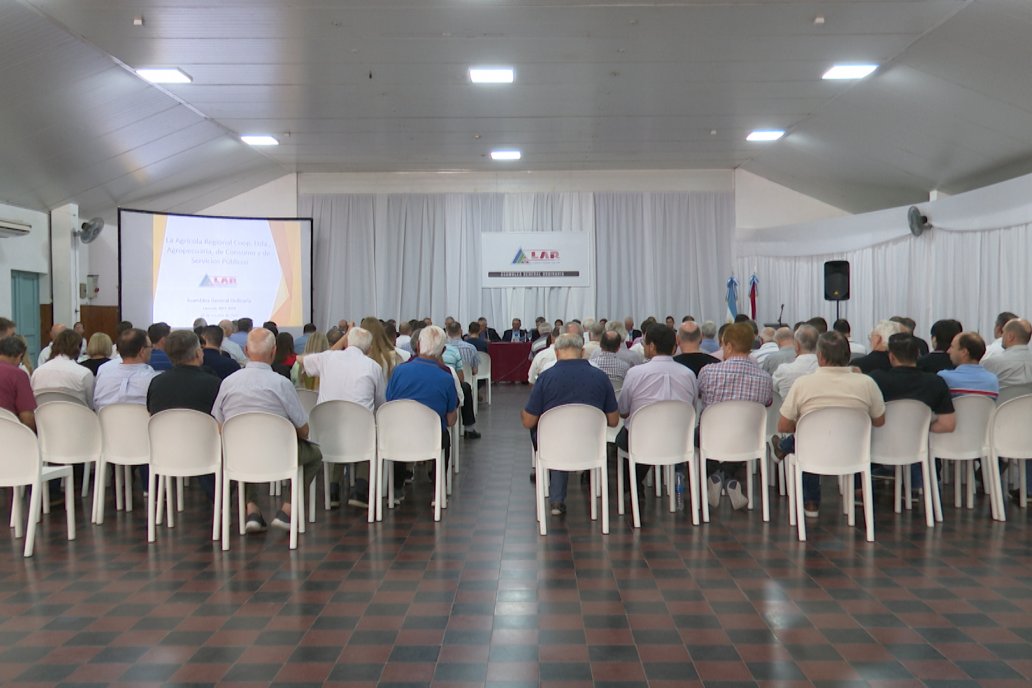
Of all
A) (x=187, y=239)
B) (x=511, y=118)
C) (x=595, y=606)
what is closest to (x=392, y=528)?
(x=595, y=606)

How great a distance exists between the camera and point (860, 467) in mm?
5047

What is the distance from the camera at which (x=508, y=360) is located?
15.9 m

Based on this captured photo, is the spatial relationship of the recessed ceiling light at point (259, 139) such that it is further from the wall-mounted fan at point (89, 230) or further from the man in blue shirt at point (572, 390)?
the man in blue shirt at point (572, 390)

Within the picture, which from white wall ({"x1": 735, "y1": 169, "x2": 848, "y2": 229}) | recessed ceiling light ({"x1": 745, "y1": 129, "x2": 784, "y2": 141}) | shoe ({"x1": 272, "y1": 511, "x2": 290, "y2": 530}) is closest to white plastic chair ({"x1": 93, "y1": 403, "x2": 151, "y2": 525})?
shoe ({"x1": 272, "y1": 511, "x2": 290, "y2": 530})

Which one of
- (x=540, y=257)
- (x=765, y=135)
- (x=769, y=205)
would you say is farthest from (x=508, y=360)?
(x=769, y=205)

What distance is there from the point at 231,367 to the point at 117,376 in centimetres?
96

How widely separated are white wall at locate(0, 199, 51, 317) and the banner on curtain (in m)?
8.25

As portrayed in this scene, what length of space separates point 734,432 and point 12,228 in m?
11.7

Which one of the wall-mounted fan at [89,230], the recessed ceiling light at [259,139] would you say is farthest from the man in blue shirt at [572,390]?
the wall-mounted fan at [89,230]

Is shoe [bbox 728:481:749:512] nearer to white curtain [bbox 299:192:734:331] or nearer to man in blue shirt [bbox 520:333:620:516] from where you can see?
man in blue shirt [bbox 520:333:620:516]

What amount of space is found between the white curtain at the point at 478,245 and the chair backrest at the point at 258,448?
14.0 meters

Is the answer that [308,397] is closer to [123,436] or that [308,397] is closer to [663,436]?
[123,436]

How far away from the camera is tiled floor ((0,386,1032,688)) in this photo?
3213 mm

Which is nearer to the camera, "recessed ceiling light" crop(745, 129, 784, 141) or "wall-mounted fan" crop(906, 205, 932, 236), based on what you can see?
"wall-mounted fan" crop(906, 205, 932, 236)
